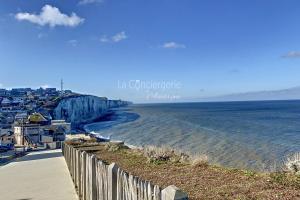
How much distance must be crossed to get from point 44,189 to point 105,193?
683 cm

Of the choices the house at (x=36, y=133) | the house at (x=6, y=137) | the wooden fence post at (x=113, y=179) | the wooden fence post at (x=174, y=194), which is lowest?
the house at (x=6, y=137)

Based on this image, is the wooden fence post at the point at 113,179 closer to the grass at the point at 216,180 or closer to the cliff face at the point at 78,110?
the grass at the point at 216,180

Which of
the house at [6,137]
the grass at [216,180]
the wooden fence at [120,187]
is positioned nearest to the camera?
the wooden fence at [120,187]

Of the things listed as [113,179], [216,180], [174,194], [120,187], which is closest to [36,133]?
[216,180]

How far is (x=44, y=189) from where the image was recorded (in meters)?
10.7

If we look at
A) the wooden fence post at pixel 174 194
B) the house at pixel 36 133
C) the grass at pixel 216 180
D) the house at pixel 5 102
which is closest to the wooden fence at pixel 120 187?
the wooden fence post at pixel 174 194

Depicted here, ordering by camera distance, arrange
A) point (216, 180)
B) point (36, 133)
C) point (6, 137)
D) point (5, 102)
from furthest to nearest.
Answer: point (5, 102) < point (6, 137) < point (36, 133) < point (216, 180)

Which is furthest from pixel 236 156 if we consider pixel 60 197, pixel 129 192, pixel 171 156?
pixel 129 192

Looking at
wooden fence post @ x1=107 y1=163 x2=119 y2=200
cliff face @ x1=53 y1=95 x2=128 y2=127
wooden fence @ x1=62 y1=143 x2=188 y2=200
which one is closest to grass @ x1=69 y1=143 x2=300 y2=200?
wooden fence @ x1=62 y1=143 x2=188 y2=200

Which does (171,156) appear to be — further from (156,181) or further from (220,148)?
(220,148)

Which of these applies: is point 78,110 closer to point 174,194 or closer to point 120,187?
point 120,187

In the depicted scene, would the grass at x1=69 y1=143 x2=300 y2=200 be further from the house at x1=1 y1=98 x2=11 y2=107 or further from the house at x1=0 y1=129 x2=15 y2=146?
the house at x1=1 y1=98 x2=11 y2=107

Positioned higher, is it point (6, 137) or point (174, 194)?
point (174, 194)

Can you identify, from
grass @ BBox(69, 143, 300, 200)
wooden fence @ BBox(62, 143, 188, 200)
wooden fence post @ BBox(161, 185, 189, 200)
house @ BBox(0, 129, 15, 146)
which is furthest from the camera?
house @ BBox(0, 129, 15, 146)
